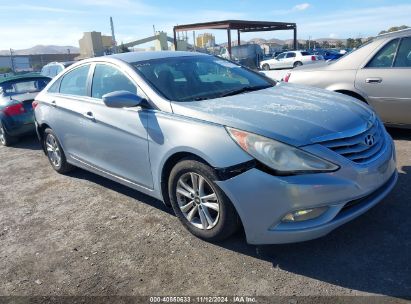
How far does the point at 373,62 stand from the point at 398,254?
3.35 metres

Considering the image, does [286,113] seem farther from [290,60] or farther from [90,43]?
[90,43]

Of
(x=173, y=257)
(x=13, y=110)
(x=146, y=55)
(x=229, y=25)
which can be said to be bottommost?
(x=173, y=257)

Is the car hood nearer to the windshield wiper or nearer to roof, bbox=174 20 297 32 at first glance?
the windshield wiper

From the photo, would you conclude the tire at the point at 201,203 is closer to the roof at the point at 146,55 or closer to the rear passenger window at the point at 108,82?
the rear passenger window at the point at 108,82

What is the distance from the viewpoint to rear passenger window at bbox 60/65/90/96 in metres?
4.51

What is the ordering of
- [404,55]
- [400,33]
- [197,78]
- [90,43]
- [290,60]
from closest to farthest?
[197,78] → [404,55] → [400,33] → [290,60] → [90,43]

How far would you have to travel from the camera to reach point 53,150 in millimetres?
5473

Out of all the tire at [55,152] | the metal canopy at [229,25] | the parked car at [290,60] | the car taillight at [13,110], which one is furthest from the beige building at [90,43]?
the tire at [55,152]

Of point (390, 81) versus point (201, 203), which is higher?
point (390, 81)

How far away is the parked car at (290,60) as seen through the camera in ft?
106

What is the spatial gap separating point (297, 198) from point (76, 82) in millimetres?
3223

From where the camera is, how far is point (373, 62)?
5.39 meters

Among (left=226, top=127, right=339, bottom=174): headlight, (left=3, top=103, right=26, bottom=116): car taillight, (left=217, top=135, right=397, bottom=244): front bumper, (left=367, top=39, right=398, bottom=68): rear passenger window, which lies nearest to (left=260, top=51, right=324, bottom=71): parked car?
(left=367, top=39, right=398, bottom=68): rear passenger window

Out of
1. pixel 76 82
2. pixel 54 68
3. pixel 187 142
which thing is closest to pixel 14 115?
pixel 76 82
